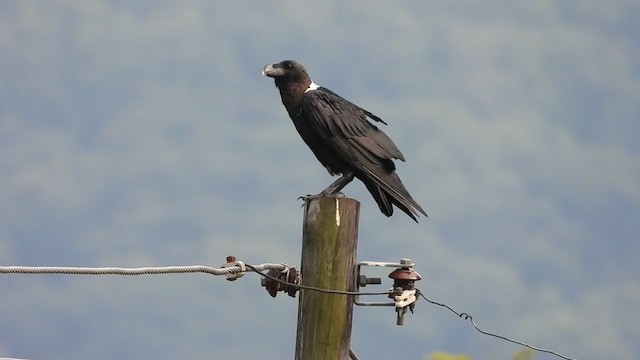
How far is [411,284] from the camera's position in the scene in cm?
504

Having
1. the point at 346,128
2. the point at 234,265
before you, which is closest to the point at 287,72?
the point at 346,128

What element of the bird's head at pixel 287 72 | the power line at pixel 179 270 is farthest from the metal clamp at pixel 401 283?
the bird's head at pixel 287 72

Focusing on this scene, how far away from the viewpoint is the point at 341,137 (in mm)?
7355

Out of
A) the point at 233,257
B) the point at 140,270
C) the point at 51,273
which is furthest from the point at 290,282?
the point at 51,273

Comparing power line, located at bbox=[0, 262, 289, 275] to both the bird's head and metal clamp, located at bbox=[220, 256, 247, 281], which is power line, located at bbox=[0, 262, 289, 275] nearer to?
metal clamp, located at bbox=[220, 256, 247, 281]

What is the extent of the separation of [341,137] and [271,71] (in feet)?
3.07

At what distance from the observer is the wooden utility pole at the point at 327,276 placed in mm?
4723

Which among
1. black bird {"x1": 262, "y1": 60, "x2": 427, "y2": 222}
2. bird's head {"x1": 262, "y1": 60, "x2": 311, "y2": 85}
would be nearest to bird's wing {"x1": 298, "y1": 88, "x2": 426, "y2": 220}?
black bird {"x1": 262, "y1": 60, "x2": 427, "y2": 222}

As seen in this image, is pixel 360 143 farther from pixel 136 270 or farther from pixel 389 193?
pixel 136 270

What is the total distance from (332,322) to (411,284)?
0.52 m

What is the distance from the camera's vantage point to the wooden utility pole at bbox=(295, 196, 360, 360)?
472 cm

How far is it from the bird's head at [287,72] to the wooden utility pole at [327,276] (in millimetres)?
3178

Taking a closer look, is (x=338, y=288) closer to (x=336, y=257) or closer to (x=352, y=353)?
(x=336, y=257)

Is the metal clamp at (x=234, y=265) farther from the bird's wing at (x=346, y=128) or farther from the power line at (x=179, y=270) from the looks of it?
the bird's wing at (x=346, y=128)
